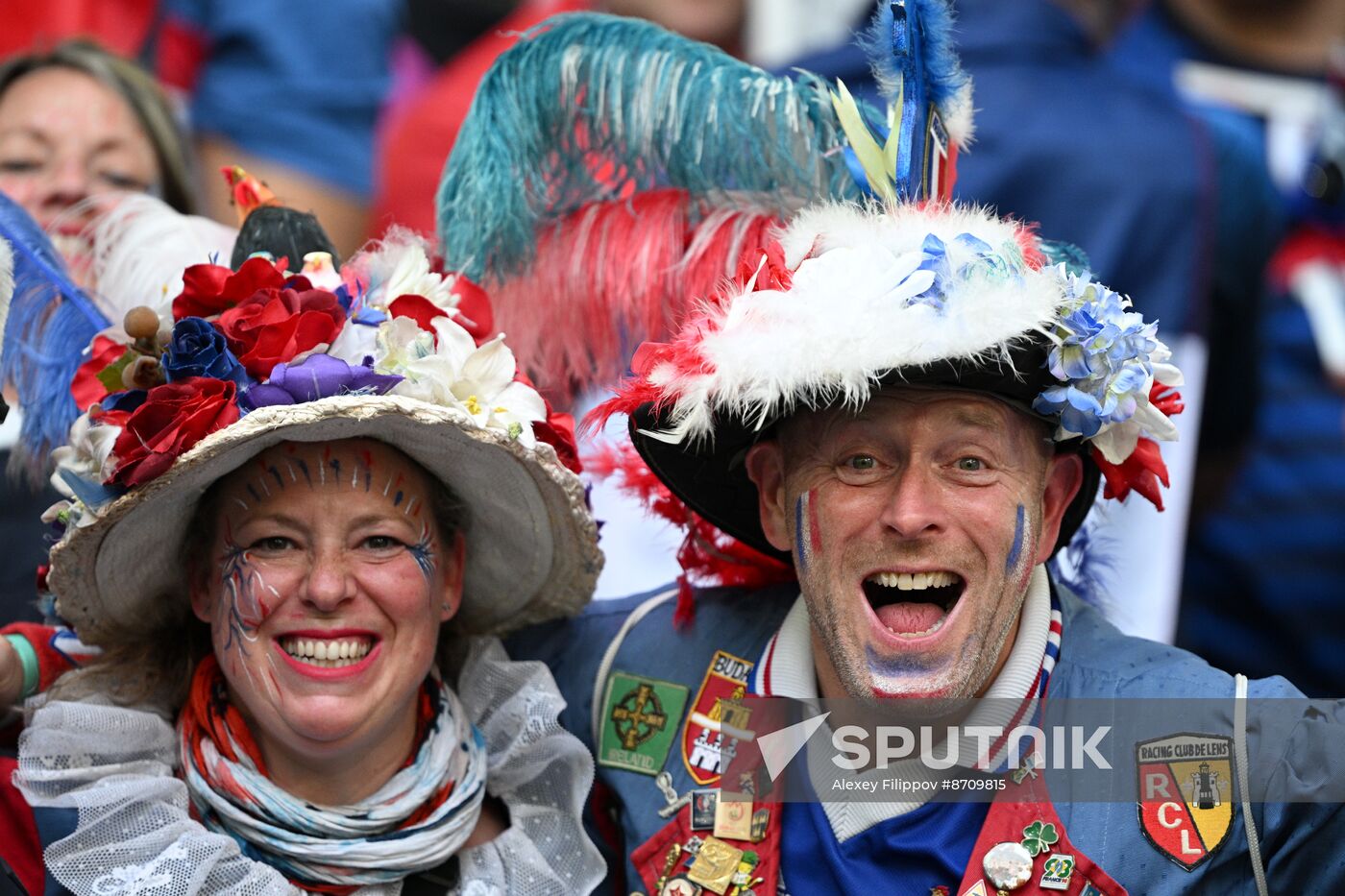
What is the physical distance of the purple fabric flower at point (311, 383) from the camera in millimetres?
3414

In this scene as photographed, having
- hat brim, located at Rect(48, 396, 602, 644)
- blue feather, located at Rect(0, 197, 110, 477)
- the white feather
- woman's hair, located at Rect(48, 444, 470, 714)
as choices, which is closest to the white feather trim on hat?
hat brim, located at Rect(48, 396, 602, 644)

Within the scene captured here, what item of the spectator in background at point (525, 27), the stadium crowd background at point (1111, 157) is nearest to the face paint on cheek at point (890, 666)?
the stadium crowd background at point (1111, 157)

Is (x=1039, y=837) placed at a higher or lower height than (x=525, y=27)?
lower

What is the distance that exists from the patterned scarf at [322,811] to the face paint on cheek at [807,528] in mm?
810

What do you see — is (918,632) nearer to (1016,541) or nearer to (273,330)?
(1016,541)

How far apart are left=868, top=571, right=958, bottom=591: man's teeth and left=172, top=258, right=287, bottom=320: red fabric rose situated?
51.1 inches

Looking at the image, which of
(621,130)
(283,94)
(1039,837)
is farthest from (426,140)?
(1039,837)

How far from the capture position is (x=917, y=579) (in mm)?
3439

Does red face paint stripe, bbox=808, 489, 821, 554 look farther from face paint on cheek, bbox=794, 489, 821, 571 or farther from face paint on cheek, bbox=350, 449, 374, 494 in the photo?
face paint on cheek, bbox=350, 449, 374, 494

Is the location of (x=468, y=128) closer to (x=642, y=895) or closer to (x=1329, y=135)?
(x=642, y=895)

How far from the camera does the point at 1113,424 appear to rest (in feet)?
11.5

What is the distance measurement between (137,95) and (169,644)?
5.82 ft

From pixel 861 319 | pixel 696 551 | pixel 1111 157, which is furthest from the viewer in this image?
pixel 1111 157

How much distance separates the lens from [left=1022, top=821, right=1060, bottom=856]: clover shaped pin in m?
3.39
